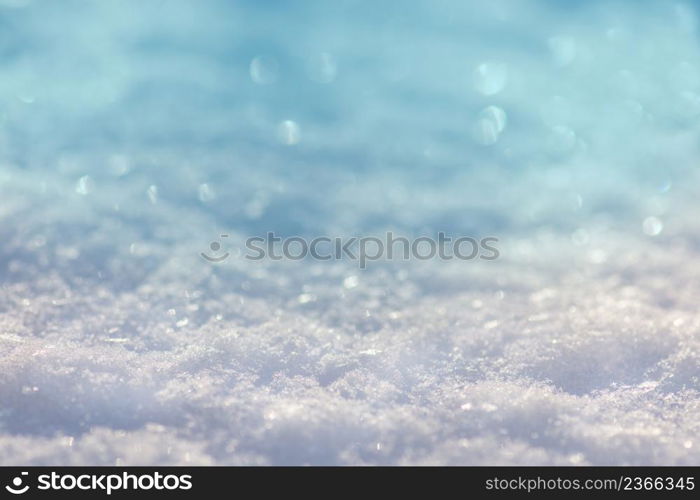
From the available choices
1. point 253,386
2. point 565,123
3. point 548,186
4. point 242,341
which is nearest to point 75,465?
point 253,386

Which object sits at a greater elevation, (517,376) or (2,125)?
(2,125)

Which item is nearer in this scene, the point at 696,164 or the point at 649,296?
the point at 649,296

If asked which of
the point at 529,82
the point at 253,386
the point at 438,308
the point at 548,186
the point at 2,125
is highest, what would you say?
the point at 529,82

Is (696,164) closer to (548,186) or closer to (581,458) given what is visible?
(548,186)

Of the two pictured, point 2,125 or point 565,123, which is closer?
point 2,125
